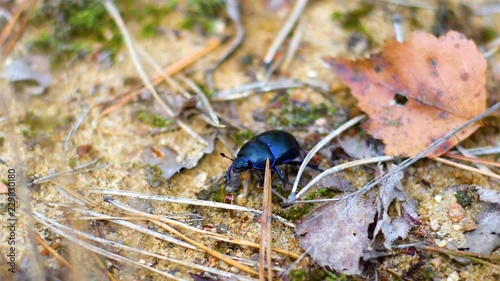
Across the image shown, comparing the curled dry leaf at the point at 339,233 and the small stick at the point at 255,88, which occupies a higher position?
the small stick at the point at 255,88

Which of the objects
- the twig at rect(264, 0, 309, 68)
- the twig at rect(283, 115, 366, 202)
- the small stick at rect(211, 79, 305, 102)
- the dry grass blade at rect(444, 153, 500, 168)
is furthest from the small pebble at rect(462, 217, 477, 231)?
the twig at rect(264, 0, 309, 68)

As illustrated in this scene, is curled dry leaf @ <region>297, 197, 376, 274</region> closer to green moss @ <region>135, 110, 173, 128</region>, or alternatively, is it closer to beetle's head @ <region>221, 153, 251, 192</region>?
beetle's head @ <region>221, 153, 251, 192</region>

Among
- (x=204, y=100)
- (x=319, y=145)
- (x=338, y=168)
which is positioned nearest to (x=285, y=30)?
(x=204, y=100)

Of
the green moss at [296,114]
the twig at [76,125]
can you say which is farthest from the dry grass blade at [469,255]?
the twig at [76,125]

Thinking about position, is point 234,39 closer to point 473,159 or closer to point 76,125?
point 76,125

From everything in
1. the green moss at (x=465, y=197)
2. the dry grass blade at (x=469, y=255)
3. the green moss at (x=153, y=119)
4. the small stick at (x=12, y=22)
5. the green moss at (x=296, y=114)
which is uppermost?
the small stick at (x=12, y=22)

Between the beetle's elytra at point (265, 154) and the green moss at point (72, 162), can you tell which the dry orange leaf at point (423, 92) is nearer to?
the beetle's elytra at point (265, 154)

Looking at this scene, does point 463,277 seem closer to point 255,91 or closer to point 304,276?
point 304,276
